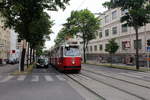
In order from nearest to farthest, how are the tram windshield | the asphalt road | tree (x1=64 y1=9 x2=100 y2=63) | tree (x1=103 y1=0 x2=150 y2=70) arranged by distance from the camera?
the asphalt road
the tram windshield
tree (x1=103 y1=0 x2=150 y2=70)
tree (x1=64 y1=9 x2=100 y2=63)

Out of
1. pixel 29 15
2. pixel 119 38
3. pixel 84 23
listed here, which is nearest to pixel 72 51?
pixel 29 15

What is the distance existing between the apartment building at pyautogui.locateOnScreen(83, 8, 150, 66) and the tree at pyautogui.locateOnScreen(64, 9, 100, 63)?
4.82m

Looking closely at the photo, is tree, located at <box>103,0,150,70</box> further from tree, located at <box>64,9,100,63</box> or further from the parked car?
tree, located at <box>64,9,100,63</box>

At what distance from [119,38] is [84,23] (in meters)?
9.68

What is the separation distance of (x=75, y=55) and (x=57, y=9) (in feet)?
16.2

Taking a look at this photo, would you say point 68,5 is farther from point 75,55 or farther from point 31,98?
point 31,98

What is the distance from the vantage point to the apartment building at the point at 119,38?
42.8 meters

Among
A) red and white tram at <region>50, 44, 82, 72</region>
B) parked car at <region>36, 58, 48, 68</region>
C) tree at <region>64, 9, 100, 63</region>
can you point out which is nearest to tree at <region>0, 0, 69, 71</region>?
red and white tram at <region>50, 44, 82, 72</region>

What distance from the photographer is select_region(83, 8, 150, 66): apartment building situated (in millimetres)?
42831

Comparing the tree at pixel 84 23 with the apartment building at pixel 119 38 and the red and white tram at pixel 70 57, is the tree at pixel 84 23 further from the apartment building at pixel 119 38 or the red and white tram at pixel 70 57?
the red and white tram at pixel 70 57

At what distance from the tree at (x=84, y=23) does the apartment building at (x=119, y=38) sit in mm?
4823

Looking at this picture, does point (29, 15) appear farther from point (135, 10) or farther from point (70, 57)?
point (135, 10)

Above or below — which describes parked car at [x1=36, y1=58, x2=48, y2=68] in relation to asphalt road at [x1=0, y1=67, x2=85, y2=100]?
above

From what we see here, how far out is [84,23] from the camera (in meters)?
56.2
